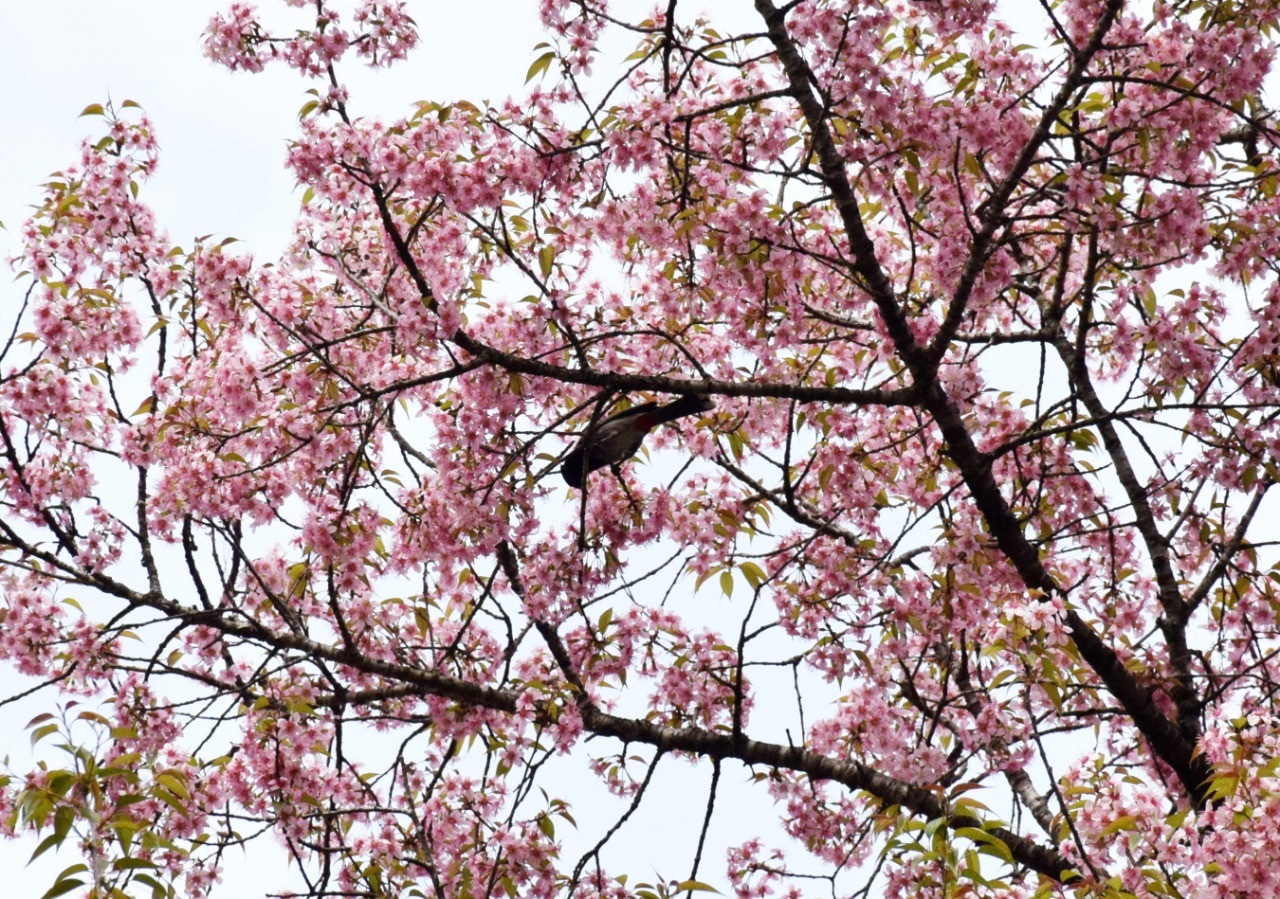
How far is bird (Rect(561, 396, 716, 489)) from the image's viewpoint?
207 inches

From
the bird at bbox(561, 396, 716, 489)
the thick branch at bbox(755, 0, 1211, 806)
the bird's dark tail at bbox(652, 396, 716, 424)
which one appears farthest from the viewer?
the bird at bbox(561, 396, 716, 489)

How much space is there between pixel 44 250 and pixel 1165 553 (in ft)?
19.7

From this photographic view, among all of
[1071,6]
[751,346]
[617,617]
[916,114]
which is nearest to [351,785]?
[617,617]

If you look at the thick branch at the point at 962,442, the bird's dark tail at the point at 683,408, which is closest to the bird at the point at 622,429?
the bird's dark tail at the point at 683,408

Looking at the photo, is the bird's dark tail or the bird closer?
the bird's dark tail

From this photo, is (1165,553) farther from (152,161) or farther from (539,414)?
(152,161)

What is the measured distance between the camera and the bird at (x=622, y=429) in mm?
5262

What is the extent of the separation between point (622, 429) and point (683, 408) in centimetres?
30

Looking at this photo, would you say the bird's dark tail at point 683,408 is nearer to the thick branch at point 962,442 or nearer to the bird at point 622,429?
the bird at point 622,429

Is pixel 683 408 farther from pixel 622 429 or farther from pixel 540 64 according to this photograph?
pixel 540 64

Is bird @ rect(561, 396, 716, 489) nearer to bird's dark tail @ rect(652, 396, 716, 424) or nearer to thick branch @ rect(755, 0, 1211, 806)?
bird's dark tail @ rect(652, 396, 716, 424)

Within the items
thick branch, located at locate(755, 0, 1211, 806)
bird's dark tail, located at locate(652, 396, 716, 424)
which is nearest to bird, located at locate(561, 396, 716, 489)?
bird's dark tail, located at locate(652, 396, 716, 424)

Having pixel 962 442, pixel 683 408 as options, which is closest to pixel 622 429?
pixel 683 408

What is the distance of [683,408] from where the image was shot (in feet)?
17.3
